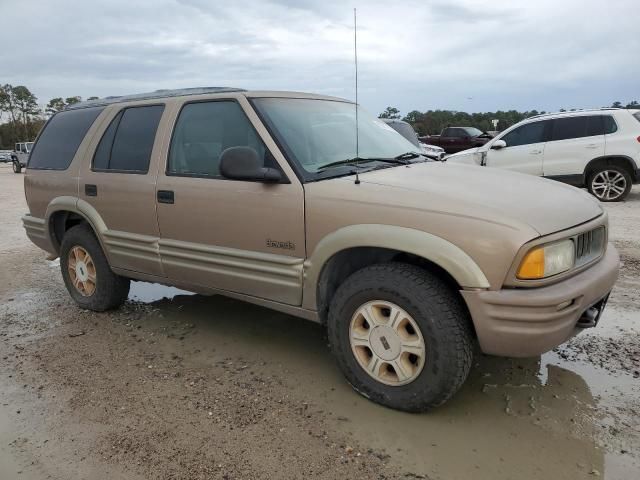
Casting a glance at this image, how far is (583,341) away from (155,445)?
3.00 m

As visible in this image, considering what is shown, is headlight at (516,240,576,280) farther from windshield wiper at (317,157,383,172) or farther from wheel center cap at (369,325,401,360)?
windshield wiper at (317,157,383,172)

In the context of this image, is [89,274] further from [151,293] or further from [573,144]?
[573,144]

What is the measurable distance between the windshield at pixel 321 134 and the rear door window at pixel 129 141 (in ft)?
3.42

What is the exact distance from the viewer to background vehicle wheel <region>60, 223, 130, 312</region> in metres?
4.53

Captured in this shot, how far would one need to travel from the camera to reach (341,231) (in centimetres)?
298

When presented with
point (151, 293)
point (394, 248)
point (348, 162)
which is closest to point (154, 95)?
point (348, 162)

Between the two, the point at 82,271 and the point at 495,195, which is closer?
the point at 495,195

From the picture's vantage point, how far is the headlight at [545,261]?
8.26 ft

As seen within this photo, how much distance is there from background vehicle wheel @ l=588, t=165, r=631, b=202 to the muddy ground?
6.40 metres

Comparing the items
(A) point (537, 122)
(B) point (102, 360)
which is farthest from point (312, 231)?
(A) point (537, 122)

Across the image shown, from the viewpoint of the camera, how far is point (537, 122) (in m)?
10.6

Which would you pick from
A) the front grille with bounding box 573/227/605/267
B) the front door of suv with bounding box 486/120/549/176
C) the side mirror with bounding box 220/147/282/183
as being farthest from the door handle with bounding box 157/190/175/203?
the front door of suv with bounding box 486/120/549/176

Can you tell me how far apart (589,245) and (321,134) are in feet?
5.95

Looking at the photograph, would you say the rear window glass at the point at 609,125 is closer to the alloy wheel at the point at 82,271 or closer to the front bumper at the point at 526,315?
the front bumper at the point at 526,315
